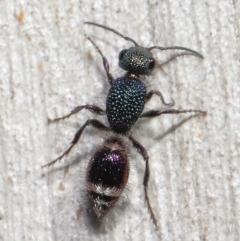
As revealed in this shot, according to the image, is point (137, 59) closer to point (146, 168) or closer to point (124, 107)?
point (124, 107)

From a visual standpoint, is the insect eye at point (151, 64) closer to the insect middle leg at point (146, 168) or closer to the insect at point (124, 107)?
the insect at point (124, 107)

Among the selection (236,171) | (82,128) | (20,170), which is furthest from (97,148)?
(236,171)

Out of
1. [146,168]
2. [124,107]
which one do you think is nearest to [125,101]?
[124,107]

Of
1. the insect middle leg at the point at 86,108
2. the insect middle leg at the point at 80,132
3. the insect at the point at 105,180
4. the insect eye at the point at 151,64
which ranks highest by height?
the insect eye at the point at 151,64

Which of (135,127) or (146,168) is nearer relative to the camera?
(146,168)

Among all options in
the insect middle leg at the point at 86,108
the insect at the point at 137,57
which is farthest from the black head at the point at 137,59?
the insect middle leg at the point at 86,108
